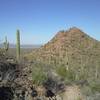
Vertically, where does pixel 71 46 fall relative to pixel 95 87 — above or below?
above

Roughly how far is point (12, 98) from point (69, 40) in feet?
67.1

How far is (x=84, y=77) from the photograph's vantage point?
48.8ft

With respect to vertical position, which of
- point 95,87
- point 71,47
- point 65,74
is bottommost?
point 95,87

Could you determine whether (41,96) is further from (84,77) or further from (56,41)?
(56,41)

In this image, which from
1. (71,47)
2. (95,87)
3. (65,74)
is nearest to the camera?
(95,87)

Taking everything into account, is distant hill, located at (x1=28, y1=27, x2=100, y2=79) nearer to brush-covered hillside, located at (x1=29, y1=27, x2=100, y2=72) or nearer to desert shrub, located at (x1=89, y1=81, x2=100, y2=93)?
brush-covered hillside, located at (x1=29, y1=27, x2=100, y2=72)

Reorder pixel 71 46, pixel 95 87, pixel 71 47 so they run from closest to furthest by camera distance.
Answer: pixel 95 87 < pixel 71 47 < pixel 71 46

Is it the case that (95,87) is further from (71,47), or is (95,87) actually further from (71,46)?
(71,46)

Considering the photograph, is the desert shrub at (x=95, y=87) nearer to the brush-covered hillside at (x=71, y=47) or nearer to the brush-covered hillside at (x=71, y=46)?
the brush-covered hillside at (x=71, y=47)

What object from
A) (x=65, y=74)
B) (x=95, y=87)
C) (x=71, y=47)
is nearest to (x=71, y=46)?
(x=71, y=47)

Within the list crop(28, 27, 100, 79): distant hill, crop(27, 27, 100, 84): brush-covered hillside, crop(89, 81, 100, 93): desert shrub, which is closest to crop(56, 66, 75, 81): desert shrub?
crop(89, 81, 100, 93): desert shrub

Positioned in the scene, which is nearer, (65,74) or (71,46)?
(65,74)

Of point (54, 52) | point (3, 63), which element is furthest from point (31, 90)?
point (54, 52)

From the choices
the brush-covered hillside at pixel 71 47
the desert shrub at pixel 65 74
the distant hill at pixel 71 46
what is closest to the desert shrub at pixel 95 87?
the desert shrub at pixel 65 74
